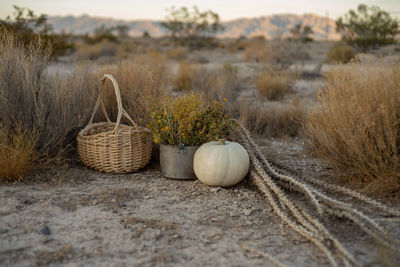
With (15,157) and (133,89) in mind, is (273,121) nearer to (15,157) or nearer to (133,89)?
(133,89)

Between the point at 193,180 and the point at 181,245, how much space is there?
155cm

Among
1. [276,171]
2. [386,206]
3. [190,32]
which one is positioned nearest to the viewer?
[386,206]

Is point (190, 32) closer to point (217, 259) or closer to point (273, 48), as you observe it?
point (273, 48)

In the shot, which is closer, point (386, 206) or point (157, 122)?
point (386, 206)

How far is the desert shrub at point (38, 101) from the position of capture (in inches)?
180

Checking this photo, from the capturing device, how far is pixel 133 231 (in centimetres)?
322

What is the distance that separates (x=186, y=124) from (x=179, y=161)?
0.40m

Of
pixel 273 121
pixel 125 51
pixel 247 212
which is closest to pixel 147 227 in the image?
pixel 247 212

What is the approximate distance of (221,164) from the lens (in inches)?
160

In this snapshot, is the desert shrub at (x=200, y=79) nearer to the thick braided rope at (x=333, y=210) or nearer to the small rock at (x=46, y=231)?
the thick braided rope at (x=333, y=210)

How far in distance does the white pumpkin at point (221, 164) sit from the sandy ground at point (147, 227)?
0.11 metres

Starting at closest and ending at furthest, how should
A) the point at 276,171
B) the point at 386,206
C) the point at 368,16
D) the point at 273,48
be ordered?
the point at 386,206 → the point at 276,171 → the point at 273,48 → the point at 368,16

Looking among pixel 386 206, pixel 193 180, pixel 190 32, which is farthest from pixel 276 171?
pixel 190 32

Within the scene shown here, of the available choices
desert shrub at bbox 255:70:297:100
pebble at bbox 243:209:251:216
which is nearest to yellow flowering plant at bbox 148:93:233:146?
pebble at bbox 243:209:251:216
